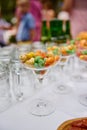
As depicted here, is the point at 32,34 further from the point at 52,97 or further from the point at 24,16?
the point at 52,97

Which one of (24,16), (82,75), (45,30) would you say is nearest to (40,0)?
(24,16)

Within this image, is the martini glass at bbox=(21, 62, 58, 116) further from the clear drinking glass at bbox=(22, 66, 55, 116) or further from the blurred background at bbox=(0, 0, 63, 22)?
the blurred background at bbox=(0, 0, 63, 22)

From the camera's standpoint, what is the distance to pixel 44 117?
0.99 metres

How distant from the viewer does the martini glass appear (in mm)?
1025

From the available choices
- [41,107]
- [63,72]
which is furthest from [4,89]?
[63,72]

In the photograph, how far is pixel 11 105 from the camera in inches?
42.8

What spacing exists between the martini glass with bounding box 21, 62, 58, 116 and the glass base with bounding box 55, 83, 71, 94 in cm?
9

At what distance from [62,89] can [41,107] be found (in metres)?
0.21

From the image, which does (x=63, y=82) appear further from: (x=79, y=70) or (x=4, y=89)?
(x=4, y=89)

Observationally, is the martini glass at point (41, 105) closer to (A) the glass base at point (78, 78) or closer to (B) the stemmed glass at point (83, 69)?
(B) the stemmed glass at point (83, 69)

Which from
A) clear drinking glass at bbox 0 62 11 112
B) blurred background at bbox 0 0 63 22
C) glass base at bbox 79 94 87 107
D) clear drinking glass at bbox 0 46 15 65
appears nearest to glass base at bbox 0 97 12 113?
clear drinking glass at bbox 0 62 11 112

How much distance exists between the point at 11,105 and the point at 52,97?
0.60 ft

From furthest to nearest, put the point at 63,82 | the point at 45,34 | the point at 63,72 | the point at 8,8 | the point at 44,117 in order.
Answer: the point at 8,8, the point at 45,34, the point at 63,72, the point at 63,82, the point at 44,117

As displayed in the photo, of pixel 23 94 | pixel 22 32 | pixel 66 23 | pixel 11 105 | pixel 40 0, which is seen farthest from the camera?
pixel 40 0
